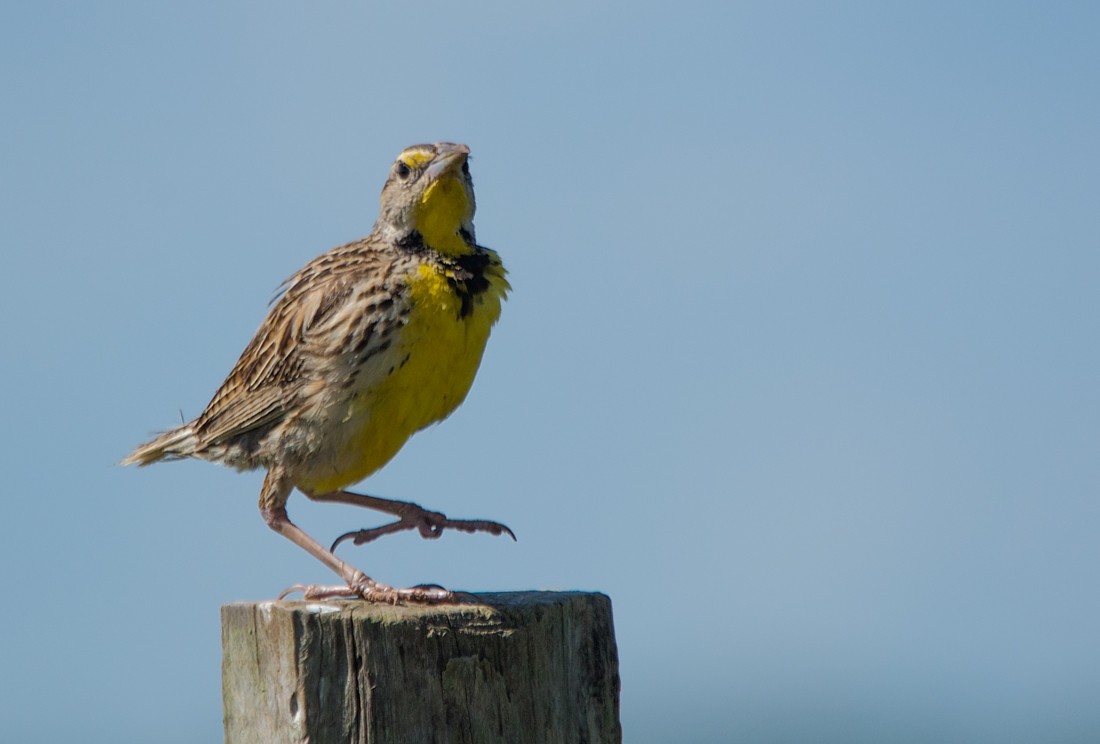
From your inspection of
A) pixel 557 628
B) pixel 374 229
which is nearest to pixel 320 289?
pixel 374 229

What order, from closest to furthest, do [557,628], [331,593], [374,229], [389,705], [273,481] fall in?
[389,705], [557,628], [331,593], [273,481], [374,229]

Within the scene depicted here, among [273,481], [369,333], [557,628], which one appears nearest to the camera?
[557,628]

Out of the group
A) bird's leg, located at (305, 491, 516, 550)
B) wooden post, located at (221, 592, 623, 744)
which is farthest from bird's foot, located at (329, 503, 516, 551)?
wooden post, located at (221, 592, 623, 744)

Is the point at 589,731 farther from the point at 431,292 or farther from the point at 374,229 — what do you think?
the point at 374,229

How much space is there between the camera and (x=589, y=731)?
126 inches

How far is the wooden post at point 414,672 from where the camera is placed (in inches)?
117

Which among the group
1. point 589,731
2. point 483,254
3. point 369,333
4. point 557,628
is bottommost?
point 589,731

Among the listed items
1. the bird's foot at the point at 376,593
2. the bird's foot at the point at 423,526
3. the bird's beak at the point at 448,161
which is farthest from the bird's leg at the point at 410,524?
the bird's beak at the point at 448,161

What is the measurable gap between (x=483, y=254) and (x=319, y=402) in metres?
0.76

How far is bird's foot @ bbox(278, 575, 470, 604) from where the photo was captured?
3.47 m

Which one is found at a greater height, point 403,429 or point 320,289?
point 320,289

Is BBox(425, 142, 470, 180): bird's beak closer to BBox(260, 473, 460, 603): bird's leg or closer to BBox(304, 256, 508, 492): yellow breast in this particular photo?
BBox(304, 256, 508, 492): yellow breast

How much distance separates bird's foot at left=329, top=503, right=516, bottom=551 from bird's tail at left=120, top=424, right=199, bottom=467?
34.1 inches

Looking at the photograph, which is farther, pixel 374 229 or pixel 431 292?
pixel 374 229
